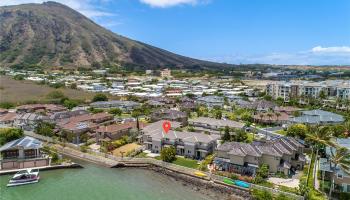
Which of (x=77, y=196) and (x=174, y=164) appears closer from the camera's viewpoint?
(x=77, y=196)

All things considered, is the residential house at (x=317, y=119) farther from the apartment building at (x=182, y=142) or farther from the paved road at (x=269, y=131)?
the apartment building at (x=182, y=142)

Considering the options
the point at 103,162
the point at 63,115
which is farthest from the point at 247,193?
the point at 63,115

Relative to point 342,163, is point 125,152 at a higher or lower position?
lower

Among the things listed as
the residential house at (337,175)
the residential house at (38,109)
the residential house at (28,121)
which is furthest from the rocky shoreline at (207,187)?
the residential house at (38,109)

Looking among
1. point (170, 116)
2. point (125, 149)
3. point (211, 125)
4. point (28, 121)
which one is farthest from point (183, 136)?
point (28, 121)

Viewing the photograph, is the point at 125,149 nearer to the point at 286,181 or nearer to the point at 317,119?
the point at 286,181

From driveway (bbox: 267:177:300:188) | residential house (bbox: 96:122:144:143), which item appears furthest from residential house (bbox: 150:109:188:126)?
driveway (bbox: 267:177:300:188)

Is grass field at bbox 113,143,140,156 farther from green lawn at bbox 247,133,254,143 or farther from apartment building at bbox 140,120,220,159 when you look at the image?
green lawn at bbox 247,133,254,143

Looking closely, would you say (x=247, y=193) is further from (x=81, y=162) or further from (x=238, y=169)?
(x=81, y=162)
